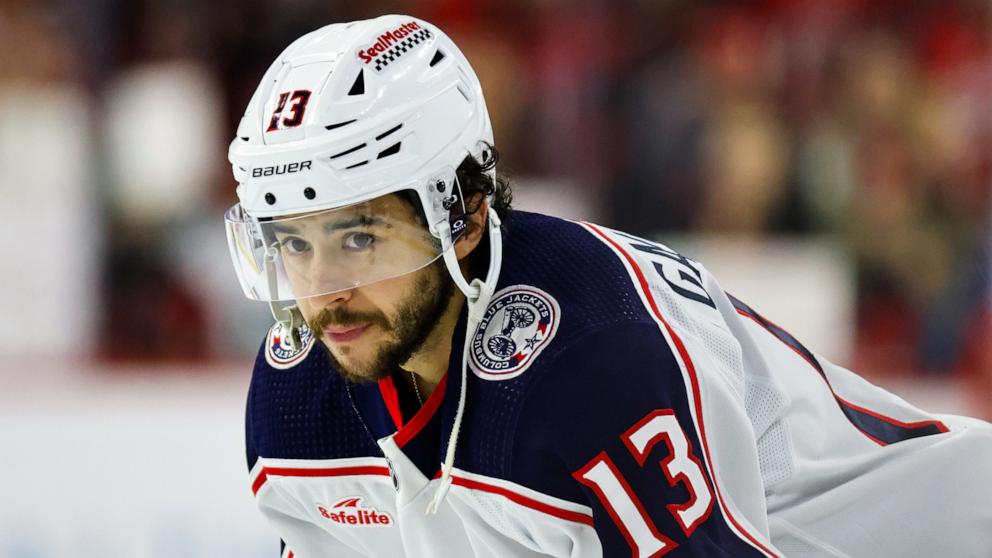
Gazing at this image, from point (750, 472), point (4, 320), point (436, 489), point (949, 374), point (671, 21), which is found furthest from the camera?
point (671, 21)

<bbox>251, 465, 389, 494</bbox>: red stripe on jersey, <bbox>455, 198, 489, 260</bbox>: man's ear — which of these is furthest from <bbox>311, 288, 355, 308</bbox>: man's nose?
<bbox>251, 465, 389, 494</bbox>: red stripe on jersey

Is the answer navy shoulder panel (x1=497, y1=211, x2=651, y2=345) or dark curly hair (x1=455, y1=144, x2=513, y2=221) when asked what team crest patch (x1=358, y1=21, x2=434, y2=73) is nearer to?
dark curly hair (x1=455, y1=144, x2=513, y2=221)

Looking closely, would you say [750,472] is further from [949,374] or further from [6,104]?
[6,104]

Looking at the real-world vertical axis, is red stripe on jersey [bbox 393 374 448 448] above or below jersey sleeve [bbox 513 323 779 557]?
below

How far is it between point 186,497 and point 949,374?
2911 millimetres

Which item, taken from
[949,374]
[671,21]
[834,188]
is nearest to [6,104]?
[671,21]

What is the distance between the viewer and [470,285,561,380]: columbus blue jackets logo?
215 centimetres

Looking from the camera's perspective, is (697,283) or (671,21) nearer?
(697,283)

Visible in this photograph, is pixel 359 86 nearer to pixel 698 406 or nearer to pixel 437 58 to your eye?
pixel 437 58

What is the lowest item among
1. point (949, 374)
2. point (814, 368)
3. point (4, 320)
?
point (4, 320)

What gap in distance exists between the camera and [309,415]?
2.53m

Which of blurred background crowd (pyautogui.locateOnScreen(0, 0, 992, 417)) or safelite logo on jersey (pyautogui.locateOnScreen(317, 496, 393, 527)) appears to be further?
blurred background crowd (pyautogui.locateOnScreen(0, 0, 992, 417))

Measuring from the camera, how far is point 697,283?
2.39 m

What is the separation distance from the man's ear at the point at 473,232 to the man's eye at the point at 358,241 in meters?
0.18
